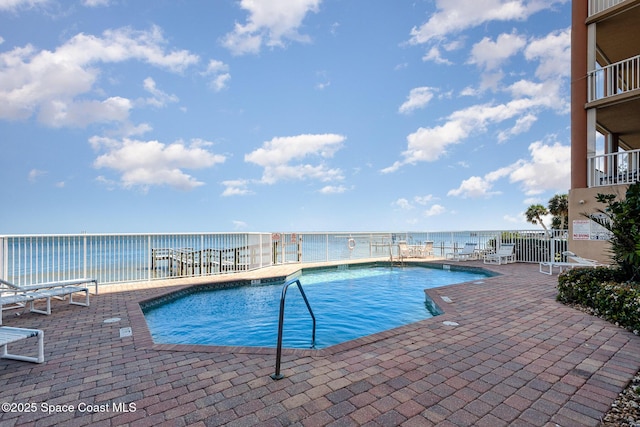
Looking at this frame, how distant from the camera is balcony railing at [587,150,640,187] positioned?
321 inches

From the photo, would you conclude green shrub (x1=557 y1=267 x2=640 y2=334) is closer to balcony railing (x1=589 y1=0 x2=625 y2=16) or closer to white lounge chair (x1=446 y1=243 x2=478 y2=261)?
white lounge chair (x1=446 y1=243 x2=478 y2=261)

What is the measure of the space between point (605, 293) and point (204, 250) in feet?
29.1

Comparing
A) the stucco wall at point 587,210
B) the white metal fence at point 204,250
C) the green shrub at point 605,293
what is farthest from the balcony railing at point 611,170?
the green shrub at point 605,293

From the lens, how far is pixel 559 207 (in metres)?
19.7

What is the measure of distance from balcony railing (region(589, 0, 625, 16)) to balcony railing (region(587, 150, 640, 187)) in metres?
4.09

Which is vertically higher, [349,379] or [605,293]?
[605,293]

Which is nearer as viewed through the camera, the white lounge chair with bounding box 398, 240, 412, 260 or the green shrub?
the green shrub

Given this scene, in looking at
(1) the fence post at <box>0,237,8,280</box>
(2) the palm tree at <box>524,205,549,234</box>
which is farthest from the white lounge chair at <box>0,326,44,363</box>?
(2) the palm tree at <box>524,205,549,234</box>

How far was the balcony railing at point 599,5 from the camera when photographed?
835cm

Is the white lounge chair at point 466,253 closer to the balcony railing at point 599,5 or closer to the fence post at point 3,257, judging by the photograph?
the balcony railing at point 599,5

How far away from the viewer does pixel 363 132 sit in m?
21.3

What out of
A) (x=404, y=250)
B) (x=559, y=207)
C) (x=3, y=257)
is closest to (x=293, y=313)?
(x=3, y=257)

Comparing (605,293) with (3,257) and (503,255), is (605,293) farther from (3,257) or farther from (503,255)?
(3,257)

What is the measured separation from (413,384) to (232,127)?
2051 centimetres
